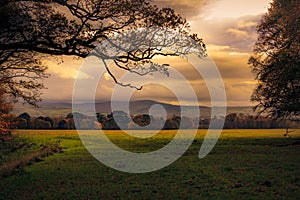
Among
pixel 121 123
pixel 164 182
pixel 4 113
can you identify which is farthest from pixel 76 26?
pixel 121 123

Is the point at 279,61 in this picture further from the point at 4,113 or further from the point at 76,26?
the point at 4,113

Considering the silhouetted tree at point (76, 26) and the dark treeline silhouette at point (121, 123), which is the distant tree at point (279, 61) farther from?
the dark treeline silhouette at point (121, 123)

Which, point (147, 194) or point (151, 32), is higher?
point (151, 32)

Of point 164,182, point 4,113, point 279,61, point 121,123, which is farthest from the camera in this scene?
point 121,123

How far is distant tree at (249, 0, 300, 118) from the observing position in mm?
30969

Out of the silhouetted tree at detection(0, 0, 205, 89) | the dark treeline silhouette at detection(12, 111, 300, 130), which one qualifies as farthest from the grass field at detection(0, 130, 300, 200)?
the dark treeline silhouette at detection(12, 111, 300, 130)

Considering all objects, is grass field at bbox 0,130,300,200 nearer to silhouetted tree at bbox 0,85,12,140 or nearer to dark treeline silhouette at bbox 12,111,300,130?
silhouetted tree at bbox 0,85,12,140

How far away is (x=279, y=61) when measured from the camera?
104ft

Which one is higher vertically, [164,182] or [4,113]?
[4,113]

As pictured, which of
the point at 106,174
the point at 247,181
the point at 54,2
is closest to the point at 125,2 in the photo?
the point at 54,2

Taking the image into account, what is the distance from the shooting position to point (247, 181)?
63.8 ft

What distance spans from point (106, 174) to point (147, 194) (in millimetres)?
6355

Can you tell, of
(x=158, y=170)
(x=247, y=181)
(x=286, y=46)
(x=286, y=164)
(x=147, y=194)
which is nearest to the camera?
Result: (x=147, y=194)

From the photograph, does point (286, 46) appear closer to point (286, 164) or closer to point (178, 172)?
point (286, 164)
